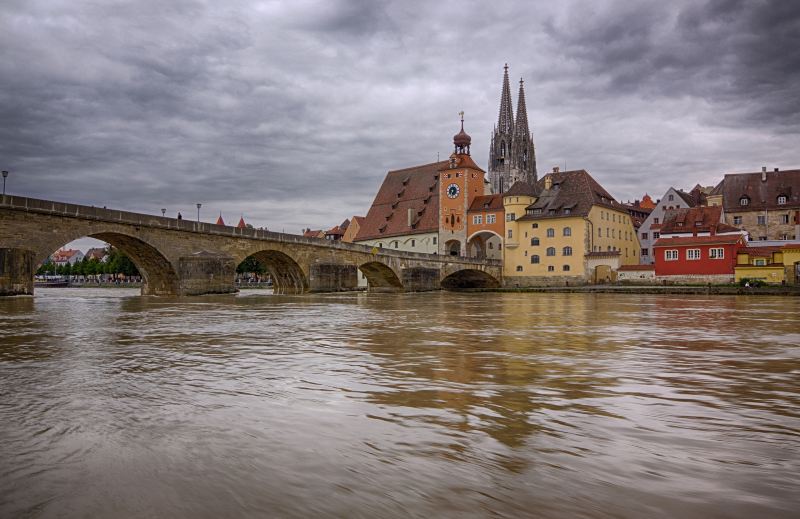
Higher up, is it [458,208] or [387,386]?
[458,208]

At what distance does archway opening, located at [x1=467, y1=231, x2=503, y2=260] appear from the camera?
72250 mm

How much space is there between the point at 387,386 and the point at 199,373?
7.97 feet

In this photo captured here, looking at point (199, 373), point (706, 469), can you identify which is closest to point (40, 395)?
point (199, 373)

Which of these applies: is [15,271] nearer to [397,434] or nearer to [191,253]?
[191,253]

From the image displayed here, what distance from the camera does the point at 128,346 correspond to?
9961 millimetres

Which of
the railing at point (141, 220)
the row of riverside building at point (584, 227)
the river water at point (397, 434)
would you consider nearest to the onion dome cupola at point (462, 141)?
the row of riverside building at point (584, 227)

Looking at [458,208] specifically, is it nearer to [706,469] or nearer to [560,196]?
[560,196]

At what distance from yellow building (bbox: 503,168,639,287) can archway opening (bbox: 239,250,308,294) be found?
92.5 ft

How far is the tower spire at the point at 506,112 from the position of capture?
107m

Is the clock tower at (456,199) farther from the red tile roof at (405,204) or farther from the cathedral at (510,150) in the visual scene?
the cathedral at (510,150)

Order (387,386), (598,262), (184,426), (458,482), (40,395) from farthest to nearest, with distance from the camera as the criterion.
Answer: (598,262), (387,386), (40,395), (184,426), (458,482)

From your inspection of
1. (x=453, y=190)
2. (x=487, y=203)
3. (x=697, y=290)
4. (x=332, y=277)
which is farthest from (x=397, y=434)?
(x=453, y=190)

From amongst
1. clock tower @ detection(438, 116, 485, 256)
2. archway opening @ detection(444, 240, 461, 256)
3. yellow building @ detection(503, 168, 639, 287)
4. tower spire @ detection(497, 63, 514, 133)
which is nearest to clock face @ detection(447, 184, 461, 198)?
clock tower @ detection(438, 116, 485, 256)

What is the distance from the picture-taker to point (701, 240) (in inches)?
2106
